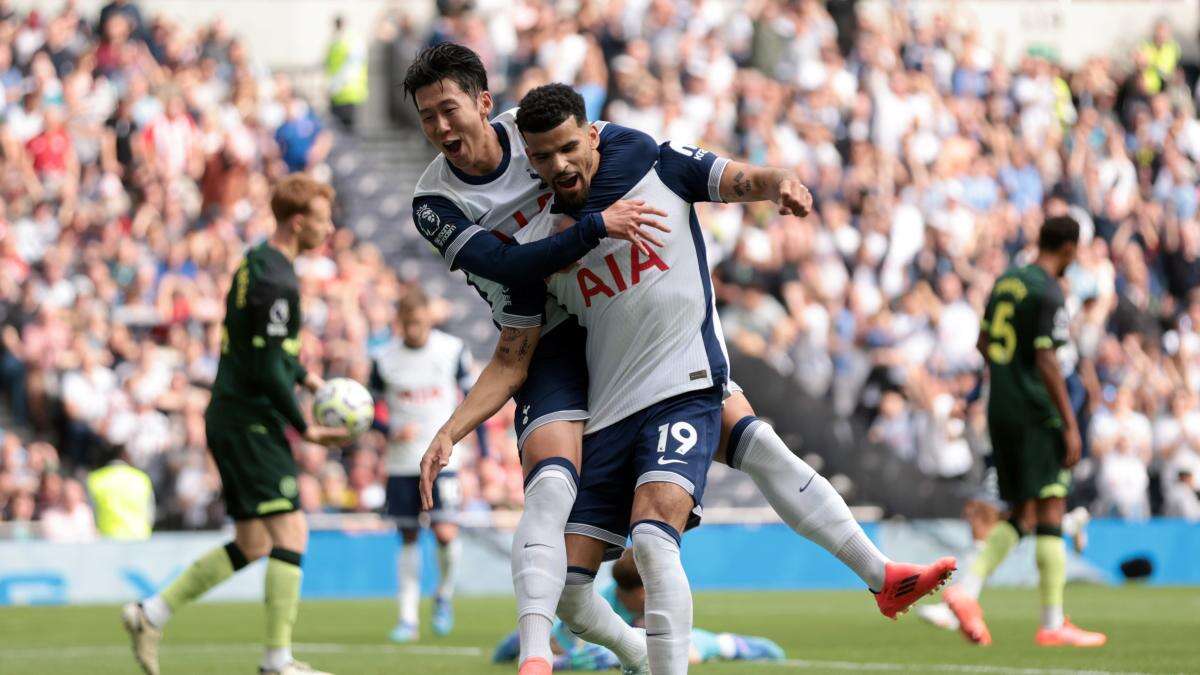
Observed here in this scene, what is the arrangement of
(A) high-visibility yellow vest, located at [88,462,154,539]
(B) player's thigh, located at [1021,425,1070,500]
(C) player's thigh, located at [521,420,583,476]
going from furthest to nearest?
(A) high-visibility yellow vest, located at [88,462,154,539]
(B) player's thigh, located at [1021,425,1070,500]
(C) player's thigh, located at [521,420,583,476]

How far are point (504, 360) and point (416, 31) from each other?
65.5ft

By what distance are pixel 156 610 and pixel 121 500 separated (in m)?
9.03

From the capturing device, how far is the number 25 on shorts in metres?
7.51

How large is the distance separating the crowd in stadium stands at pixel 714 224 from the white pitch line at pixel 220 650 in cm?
631

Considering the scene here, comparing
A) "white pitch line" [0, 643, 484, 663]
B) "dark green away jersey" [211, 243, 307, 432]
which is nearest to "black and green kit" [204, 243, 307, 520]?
"dark green away jersey" [211, 243, 307, 432]

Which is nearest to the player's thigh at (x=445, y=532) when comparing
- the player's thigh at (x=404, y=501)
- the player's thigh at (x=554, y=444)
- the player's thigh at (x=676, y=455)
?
the player's thigh at (x=404, y=501)

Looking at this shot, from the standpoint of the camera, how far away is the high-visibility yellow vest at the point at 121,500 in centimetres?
1906

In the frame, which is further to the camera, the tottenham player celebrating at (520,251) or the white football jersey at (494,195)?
the white football jersey at (494,195)

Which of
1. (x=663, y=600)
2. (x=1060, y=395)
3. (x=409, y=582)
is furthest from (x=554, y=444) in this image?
(x=409, y=582)

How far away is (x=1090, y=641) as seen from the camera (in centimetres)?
1179

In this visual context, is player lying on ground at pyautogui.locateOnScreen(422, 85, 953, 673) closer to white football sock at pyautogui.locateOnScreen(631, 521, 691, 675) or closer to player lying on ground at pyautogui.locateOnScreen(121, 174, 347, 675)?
white football sock at pyautogui.locateOnScreen(631, 521, 691, 675)

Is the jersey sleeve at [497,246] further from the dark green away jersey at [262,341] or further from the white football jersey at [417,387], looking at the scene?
the white football jersey at [417,387]

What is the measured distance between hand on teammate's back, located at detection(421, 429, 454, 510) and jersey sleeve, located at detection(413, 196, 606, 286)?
0.67 metres

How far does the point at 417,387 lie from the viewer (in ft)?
49.3
